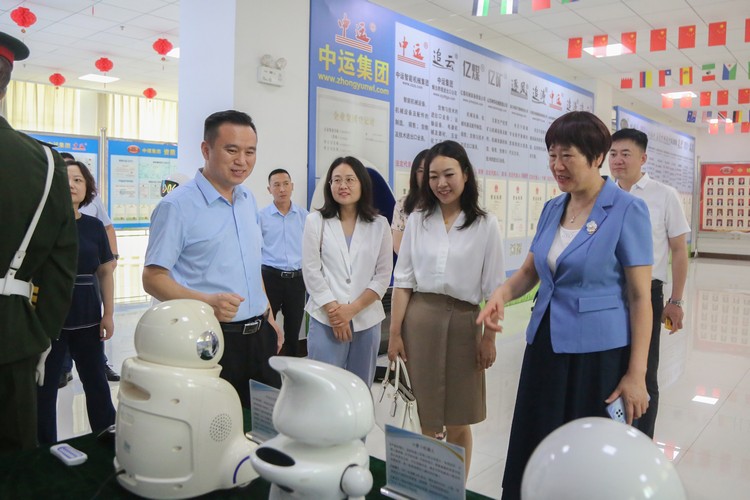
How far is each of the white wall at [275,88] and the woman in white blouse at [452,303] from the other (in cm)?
208

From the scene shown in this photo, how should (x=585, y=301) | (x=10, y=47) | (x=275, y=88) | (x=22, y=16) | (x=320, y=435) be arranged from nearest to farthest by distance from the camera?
(x=320, y=435) → (x=10, y=47) → (x=585, y=301) → (x=275, y=88) → (x=22, y=16)

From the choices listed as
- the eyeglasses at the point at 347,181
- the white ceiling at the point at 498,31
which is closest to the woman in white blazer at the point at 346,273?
the eyeglasses at the point at 347,181

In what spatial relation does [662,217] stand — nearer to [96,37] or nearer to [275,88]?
[275,88]

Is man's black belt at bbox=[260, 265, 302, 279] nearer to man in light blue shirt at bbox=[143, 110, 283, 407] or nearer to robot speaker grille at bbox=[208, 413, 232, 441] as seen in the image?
man in light blue shirt at bbox=[143, 110, 283, 407]

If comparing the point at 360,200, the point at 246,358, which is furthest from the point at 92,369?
the point at 360,200

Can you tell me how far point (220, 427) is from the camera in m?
1.09

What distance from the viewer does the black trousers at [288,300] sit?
4.31 meters

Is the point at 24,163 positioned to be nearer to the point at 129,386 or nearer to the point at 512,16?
the point at 129,386

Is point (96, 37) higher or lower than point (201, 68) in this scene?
higher

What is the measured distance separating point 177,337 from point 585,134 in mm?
1197

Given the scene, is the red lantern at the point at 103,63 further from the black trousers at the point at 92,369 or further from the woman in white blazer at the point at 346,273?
the woman in white blazer at the point at 346,273

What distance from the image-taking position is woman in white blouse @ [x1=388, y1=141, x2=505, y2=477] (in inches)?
85.4

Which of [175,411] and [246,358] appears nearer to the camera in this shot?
[175,411]

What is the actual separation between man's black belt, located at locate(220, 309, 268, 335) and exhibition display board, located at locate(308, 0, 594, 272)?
2.59 meters
